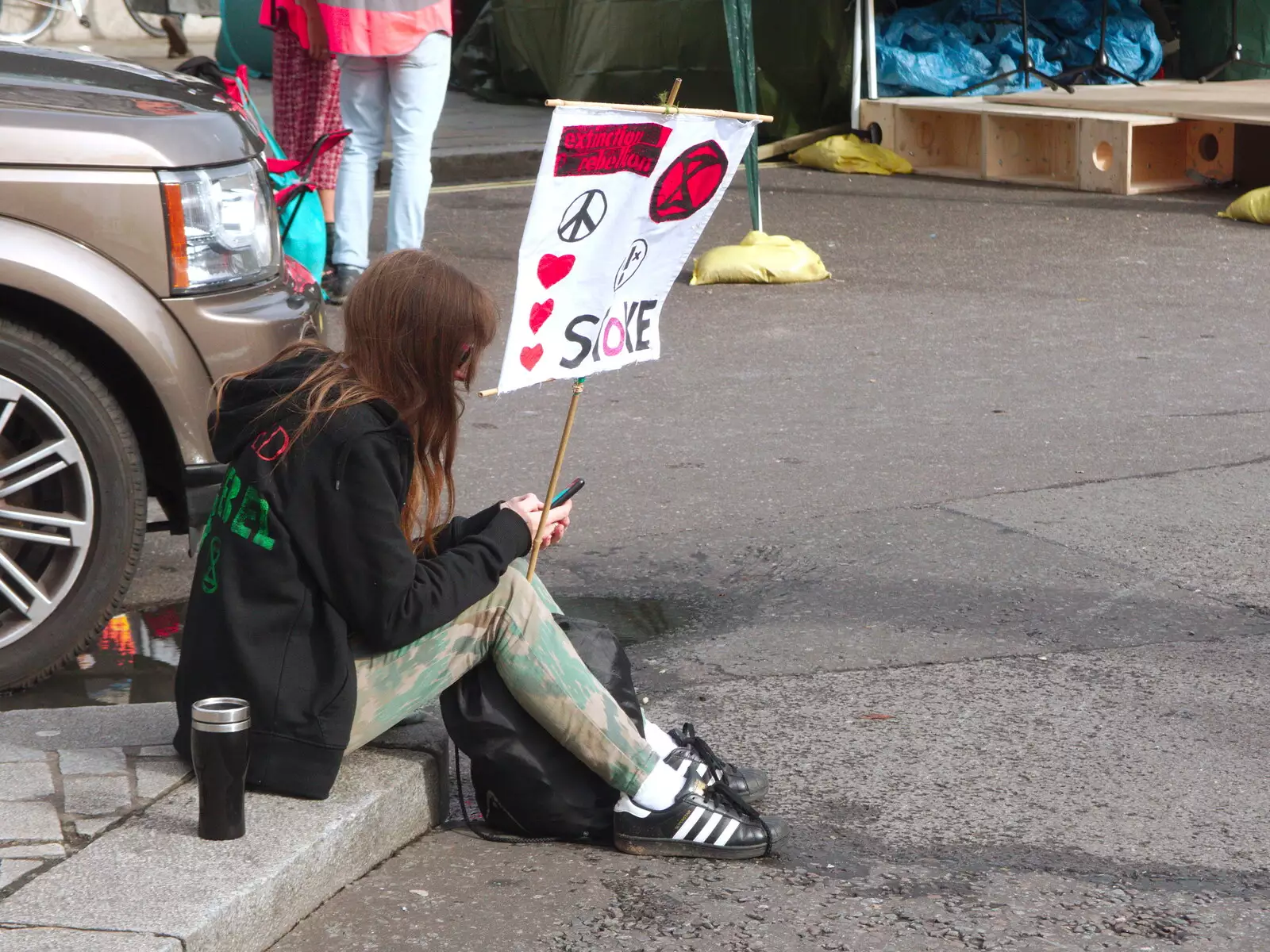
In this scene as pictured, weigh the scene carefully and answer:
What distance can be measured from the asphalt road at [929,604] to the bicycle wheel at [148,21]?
11.0 m

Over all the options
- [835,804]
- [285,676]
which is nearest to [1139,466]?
[835,804]

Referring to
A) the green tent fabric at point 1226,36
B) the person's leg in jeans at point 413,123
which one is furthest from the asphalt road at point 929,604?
the green tent fabric at point 1226,36

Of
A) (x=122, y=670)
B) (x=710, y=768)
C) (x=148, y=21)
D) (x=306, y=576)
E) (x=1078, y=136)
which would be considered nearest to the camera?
(x=306, y=576)

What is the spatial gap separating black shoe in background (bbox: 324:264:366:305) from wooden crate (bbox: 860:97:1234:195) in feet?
18.4

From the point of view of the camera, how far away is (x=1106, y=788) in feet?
11.0

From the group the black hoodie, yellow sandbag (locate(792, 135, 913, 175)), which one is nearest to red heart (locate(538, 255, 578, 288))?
the black hoodie

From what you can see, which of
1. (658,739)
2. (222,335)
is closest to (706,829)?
(658,739)

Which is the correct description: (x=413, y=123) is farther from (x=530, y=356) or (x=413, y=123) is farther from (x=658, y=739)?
(x=658, y=739)

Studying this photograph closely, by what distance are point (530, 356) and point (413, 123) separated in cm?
454

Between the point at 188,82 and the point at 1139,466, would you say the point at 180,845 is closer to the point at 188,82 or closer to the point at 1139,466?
the point at 188,82

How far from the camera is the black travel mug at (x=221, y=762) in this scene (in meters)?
2.78

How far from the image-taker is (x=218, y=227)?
388 centimetres

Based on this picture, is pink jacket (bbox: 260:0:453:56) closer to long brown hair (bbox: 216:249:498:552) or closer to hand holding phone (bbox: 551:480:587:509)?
hand holding phone (bbox: 551:480:587:509)

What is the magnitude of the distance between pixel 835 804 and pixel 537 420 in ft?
10.1
